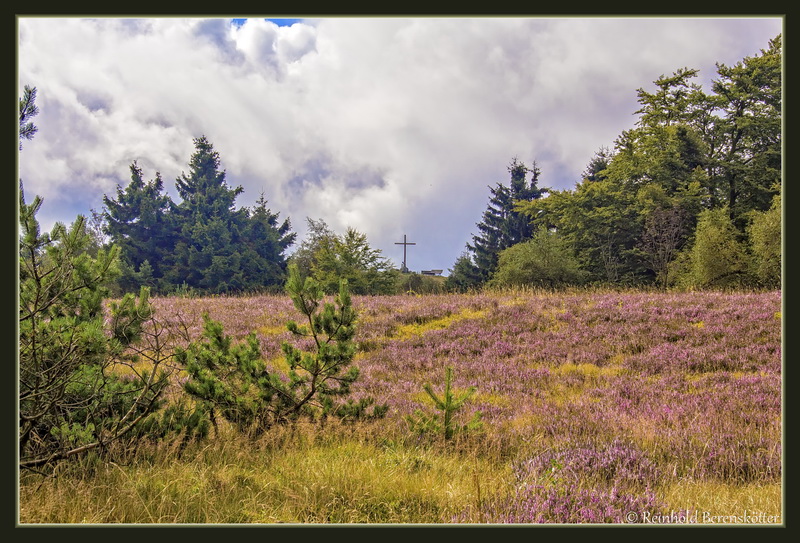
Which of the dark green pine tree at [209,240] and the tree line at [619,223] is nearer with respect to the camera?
the tree line at [619,223]

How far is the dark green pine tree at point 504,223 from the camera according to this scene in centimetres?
4738

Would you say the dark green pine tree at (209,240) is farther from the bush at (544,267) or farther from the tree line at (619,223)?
the bush at (544,267)

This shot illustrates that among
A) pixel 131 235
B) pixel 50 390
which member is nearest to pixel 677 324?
pixel 50 390

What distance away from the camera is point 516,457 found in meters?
4.67

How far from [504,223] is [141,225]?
3477 centimetres

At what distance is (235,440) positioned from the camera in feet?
14.7

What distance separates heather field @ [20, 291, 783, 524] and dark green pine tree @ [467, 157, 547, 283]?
3730 centimetres

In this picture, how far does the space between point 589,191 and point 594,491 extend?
34.7m

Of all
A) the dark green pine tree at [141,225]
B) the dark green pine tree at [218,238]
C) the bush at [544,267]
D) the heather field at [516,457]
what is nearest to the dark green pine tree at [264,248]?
the dark green pine tree at [218,238]

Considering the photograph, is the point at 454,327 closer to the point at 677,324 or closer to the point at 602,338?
the point at 602,338

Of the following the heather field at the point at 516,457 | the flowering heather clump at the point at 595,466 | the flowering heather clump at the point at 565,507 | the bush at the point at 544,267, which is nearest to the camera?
the flowering heather clump at the point at 565,507

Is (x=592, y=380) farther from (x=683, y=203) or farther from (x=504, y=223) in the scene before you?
(x=504, y=223)

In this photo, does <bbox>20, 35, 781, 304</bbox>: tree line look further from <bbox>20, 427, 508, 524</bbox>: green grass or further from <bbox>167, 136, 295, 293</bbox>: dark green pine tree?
<bbox>20, 427, 508, 524</bbox>: green grass

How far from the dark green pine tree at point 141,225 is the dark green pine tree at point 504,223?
1177 inches
